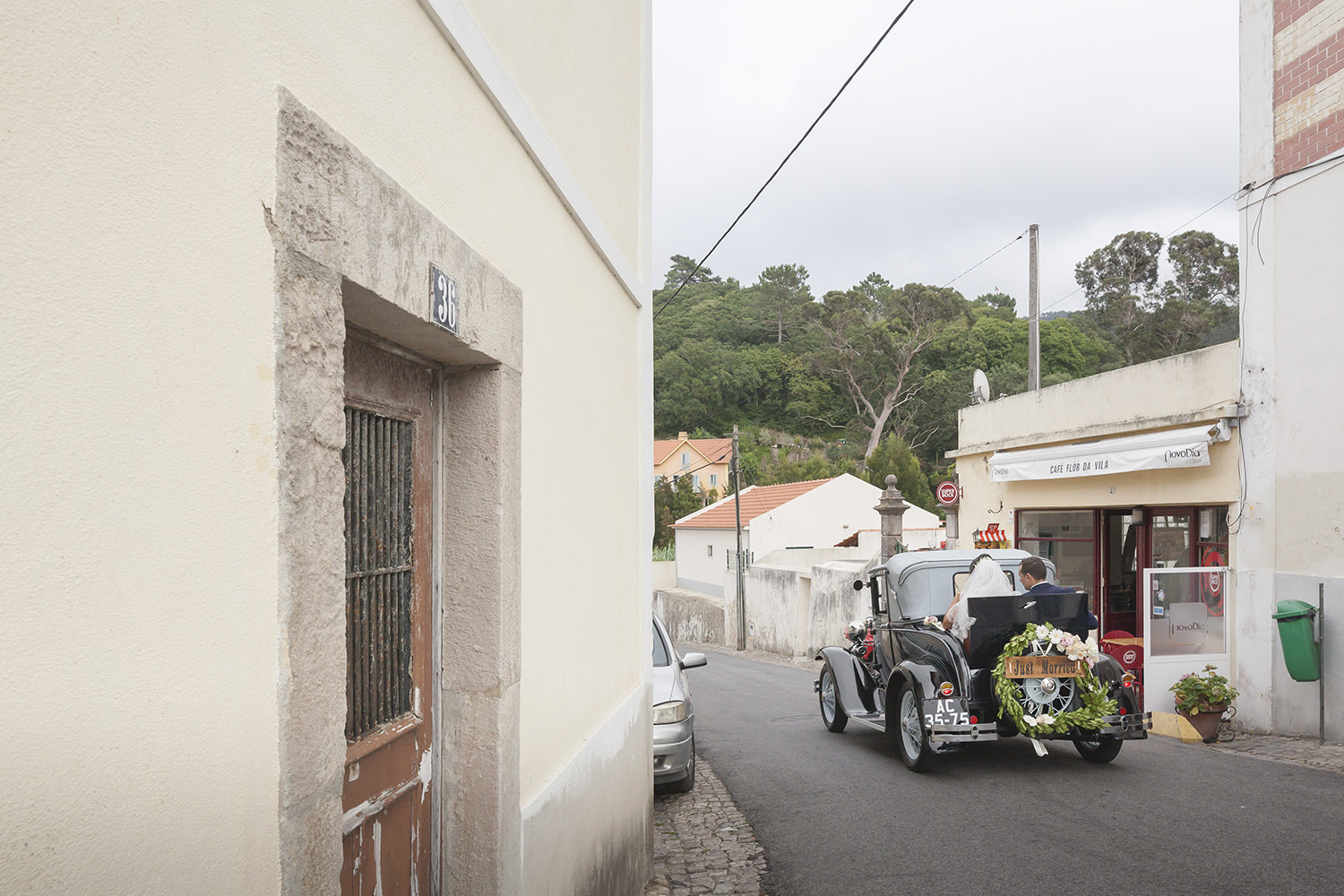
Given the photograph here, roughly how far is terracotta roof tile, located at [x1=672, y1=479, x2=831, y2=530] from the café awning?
20289 millimetres

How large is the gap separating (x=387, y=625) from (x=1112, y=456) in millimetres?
12298

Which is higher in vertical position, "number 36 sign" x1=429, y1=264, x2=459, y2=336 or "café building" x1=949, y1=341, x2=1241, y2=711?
"number 36 sign" x1=429, y1=264, x2=459, y2=336

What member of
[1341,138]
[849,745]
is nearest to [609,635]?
[849,745]

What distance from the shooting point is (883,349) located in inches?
2266

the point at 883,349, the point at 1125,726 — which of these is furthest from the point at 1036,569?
the point at 883,349

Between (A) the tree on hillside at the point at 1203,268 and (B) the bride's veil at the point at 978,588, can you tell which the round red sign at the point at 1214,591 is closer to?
(B) the bride's veil at the point at 978,588

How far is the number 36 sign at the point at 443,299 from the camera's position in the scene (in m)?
2.64

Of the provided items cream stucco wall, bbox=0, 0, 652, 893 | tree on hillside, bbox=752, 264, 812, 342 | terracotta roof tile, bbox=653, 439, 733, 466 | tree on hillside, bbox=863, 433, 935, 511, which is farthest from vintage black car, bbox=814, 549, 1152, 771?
tree on hillside, bbox=752, 264, 812, 342

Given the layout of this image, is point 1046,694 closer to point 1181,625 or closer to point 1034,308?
point 1181,625

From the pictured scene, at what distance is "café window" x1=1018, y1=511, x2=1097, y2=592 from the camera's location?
1484 cm

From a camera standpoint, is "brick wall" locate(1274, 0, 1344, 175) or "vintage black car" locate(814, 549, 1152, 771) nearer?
"vintage black car" locate(814, 549, 1152, 771)

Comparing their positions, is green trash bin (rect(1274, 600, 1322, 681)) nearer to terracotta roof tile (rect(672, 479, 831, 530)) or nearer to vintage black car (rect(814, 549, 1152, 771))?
vintage black car (rect(814, 549, 1152, 771))

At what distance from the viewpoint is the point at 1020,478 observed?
615 inches

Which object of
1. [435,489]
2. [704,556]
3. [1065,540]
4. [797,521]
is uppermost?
[435,489]
